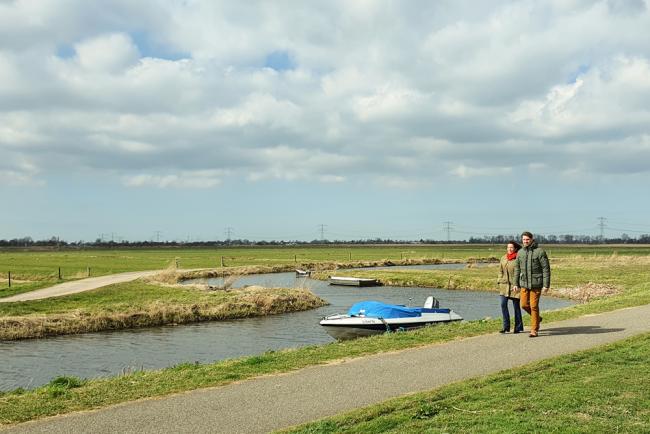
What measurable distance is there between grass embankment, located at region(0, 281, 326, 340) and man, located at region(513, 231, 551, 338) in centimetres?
1839

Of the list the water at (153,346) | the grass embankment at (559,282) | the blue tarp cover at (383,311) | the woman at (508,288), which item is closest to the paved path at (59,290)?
the water at (153,346)

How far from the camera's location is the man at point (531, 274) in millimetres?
13258

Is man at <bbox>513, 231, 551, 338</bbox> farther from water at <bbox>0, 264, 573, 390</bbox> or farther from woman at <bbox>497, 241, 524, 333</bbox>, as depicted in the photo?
water at <bbox>0, 264, 573, 390</bbox>

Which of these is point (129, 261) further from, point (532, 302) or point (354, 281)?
point (532, 302)

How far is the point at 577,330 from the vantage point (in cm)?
1438

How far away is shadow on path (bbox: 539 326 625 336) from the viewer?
1392 cm

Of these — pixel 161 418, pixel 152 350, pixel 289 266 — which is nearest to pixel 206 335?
pixel 152 350

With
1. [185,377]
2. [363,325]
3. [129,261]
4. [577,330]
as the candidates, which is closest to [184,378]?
[185,377]

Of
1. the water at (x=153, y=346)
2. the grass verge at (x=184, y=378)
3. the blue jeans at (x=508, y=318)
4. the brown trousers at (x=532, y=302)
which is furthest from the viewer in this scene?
the water at (x=153, y=346)

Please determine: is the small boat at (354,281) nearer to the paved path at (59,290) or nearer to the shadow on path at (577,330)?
the paved path at (59,290)

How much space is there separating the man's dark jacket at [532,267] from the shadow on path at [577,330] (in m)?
1.48

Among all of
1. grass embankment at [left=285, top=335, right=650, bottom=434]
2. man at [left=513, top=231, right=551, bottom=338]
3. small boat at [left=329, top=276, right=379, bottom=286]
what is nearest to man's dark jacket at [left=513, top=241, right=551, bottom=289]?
man at [left=513, top=231, right=551, bottom=338]

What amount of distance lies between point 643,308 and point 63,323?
22363 mm

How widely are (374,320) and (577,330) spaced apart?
26.4 ft
